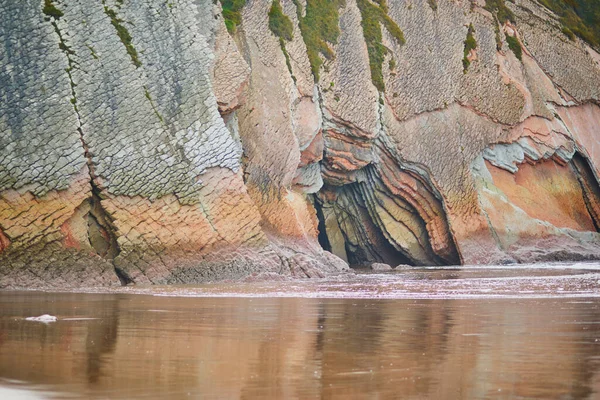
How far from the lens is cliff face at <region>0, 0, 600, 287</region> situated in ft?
74.1

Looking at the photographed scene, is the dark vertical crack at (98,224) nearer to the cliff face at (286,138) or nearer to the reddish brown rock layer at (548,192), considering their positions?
the cliff face at (286,138)

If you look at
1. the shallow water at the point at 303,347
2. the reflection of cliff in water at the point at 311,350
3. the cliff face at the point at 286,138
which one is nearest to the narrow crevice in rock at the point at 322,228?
the cliff face at the point at 286,138

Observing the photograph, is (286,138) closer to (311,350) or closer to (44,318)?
(44,318)

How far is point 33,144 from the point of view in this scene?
869 inches

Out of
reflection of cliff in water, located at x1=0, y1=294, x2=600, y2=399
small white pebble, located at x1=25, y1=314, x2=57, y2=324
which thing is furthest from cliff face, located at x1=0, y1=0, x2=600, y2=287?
small white pebble, located at x1=25, y1=314, x2=57, y2=324

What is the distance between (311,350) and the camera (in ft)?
31.0

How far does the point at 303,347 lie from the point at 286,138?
65.5ft

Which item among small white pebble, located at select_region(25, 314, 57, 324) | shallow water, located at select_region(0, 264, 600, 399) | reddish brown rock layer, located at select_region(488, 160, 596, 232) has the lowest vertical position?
small white pebble, located at select_region(25, 314, 57, 324)

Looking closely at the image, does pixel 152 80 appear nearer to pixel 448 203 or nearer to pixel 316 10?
pixel 316 10

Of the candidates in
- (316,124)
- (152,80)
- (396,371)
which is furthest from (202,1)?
(396,371)

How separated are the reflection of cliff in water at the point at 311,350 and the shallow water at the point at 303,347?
0.02 m

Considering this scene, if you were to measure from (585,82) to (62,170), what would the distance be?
27939mm

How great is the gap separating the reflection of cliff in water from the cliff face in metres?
8.22

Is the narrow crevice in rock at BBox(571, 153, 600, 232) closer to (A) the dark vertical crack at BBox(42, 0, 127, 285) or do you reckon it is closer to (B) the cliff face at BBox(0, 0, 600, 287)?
(B) the cliff face at BBox(0, 0, 600, 287)
